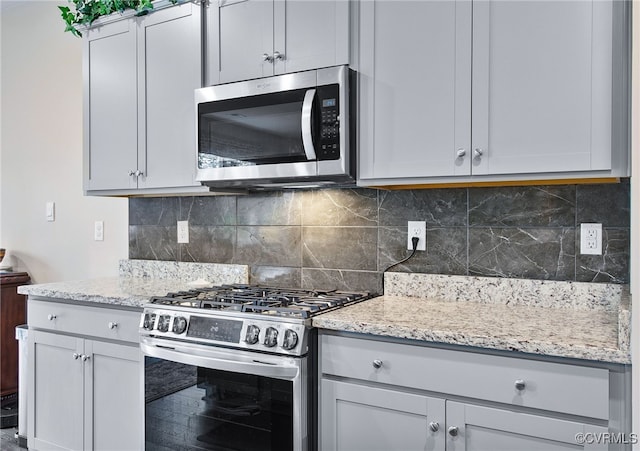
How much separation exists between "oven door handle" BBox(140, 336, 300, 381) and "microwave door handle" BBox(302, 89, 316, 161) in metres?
0.80

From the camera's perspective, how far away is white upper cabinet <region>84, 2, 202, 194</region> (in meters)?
2.48

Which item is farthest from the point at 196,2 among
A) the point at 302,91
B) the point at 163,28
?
the point at 302,91

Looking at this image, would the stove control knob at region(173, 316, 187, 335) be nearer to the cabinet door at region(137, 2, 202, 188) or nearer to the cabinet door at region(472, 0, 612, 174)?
the cabinet door at region(137, 2, 202, 188)

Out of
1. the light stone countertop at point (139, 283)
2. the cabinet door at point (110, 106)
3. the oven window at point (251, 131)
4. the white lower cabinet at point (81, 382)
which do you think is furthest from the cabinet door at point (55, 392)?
the oven window at point (251, 131)

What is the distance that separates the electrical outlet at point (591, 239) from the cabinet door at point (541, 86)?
376mm

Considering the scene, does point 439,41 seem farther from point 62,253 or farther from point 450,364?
point 62,253

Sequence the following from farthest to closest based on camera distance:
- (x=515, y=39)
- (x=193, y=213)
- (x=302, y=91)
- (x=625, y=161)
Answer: (x=193, y=213) < (x=302, y=91) < (x=515, y=39) < (x=625, y=161)

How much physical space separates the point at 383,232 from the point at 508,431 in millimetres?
1053

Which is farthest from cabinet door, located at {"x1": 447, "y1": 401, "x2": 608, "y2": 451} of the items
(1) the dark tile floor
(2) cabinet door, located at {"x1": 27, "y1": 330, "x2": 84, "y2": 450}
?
(1) the dark tile floor

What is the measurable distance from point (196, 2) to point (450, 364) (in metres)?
1.95

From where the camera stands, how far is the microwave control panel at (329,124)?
→ 2.02 metres

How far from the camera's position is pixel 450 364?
5.19 feet

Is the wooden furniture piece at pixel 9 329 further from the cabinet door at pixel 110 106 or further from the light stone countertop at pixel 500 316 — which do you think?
the light stone countertop at pixel 500 316

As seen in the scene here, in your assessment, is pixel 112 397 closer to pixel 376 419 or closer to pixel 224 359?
pixel 224 359
